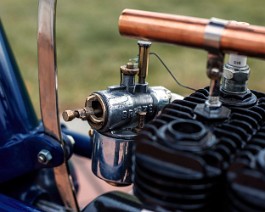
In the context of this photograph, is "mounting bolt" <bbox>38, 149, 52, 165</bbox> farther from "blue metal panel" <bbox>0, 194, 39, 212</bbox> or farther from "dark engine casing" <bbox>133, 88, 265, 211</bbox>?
"dark engine casing" <bbox>133, 88, 265, 211</bbox>

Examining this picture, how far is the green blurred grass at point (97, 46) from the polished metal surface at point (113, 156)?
1.72 metres

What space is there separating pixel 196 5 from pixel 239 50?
379cm

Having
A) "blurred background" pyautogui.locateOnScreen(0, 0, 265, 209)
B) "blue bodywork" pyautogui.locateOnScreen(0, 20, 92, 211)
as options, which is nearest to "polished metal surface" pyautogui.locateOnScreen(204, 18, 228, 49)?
"blue bodywork" pyautogui.locateOnScreen(0, 20, 92, 211)

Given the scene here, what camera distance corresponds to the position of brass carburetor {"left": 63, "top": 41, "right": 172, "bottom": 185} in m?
0.95

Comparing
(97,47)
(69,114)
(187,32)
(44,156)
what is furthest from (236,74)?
(97,47)

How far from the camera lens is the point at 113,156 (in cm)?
99

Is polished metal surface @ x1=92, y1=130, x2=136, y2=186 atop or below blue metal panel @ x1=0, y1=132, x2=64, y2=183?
atop

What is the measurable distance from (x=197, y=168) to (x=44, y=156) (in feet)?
1.56

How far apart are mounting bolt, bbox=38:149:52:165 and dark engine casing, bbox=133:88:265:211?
36cm

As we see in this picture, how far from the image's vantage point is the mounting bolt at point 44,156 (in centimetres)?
110

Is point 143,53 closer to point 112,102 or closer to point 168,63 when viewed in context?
point 112,102

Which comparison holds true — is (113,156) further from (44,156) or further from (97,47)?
(97,47)

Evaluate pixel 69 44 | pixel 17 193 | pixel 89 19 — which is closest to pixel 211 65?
pixel 17 193

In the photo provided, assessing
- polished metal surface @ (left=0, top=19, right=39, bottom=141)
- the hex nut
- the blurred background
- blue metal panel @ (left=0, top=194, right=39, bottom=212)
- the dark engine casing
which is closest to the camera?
the dark engine casing
